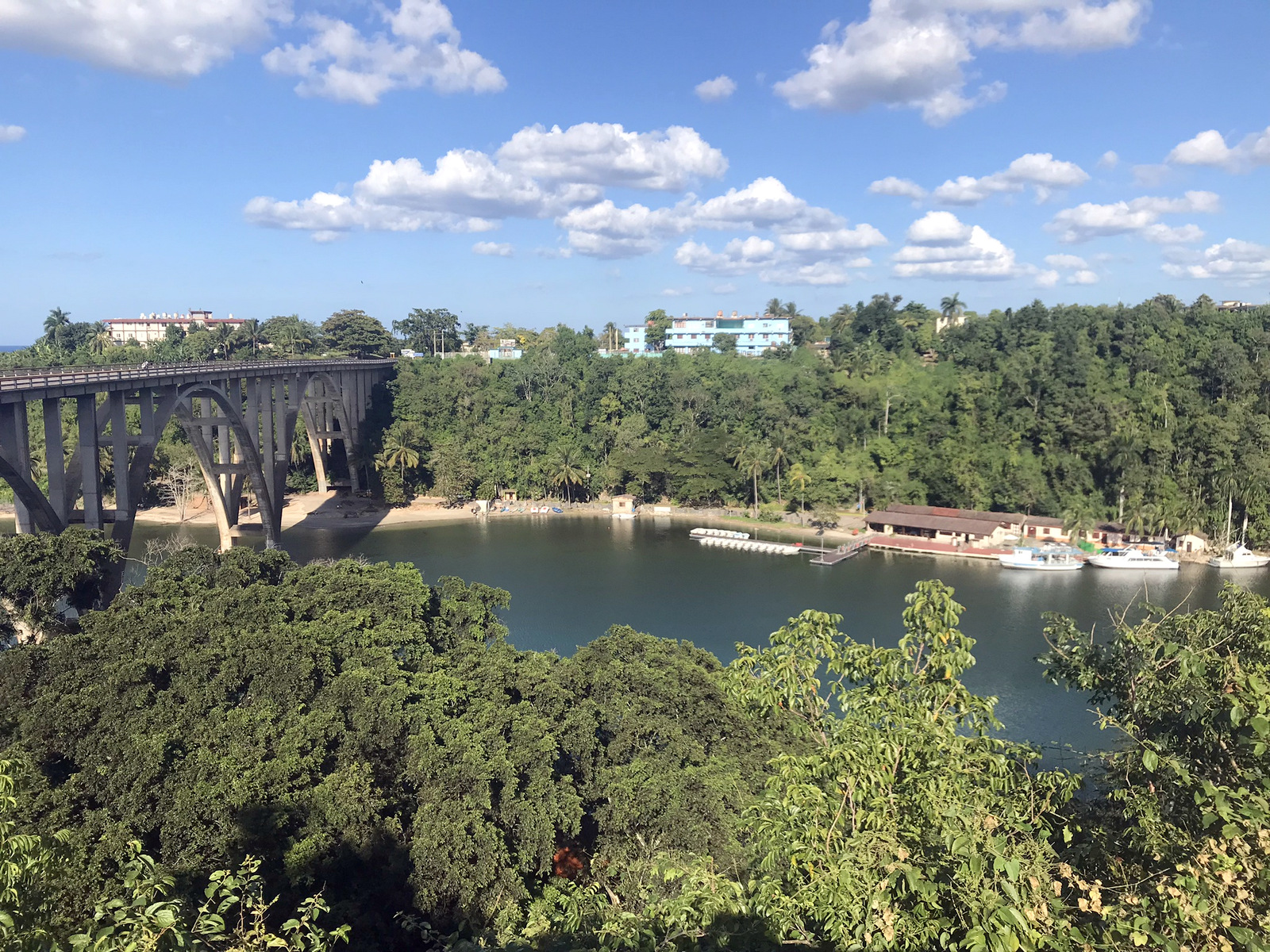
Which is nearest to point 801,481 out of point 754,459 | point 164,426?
point 754,459

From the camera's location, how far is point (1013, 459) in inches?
1857

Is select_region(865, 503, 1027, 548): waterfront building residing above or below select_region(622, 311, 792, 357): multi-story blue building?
below

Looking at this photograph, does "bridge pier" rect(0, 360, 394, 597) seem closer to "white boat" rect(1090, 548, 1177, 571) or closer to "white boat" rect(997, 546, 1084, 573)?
"white boat" rect(997, 546, 1084, 573)

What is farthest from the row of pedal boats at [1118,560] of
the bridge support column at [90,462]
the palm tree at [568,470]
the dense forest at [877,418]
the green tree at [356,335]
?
the green tree at [356,335]

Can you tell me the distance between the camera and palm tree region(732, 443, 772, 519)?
49812 millimetres

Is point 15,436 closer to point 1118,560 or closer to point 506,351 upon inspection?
point 1118,560

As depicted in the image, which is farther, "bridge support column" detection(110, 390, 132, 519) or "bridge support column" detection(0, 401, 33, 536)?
"bridge support column" detection(110, 390, 132, 519)

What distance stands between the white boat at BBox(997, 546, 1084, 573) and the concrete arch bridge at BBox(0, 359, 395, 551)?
36.9 meters

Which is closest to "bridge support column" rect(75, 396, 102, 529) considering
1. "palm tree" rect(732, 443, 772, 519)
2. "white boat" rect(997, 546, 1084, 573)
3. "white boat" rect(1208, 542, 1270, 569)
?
"palm tree" rect(732, 443, 772, 519)

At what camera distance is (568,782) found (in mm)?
13219

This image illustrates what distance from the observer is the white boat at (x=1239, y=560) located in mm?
37875

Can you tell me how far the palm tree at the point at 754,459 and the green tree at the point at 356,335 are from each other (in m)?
37.1

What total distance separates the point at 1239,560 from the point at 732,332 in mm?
49775

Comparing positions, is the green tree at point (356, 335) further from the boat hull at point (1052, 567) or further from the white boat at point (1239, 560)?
the white boat at point (1239, 560)
